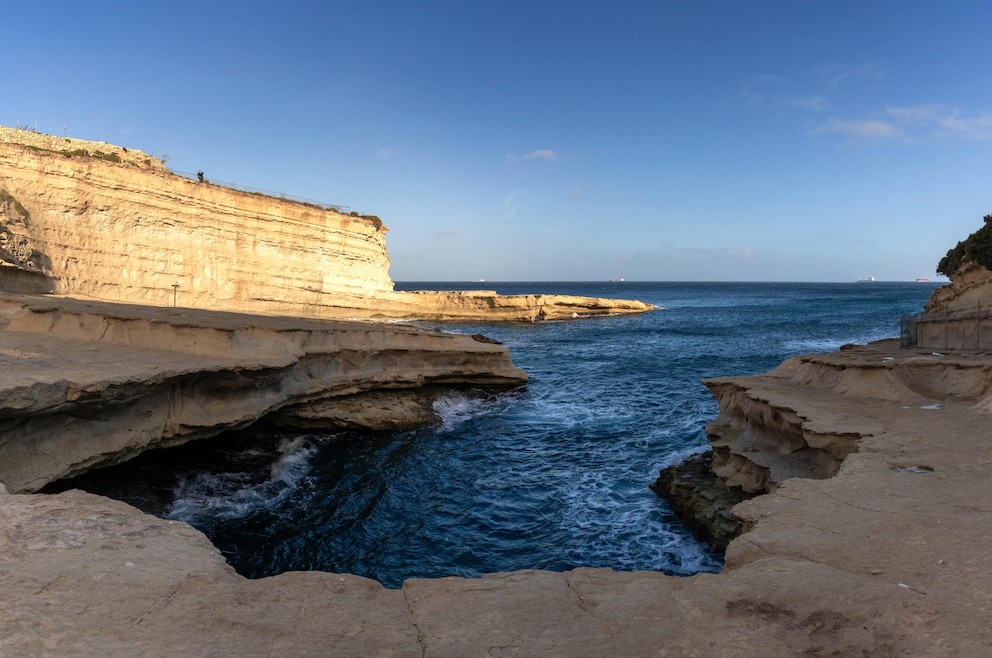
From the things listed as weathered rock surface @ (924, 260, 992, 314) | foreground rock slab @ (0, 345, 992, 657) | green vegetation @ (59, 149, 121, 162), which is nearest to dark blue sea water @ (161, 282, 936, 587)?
foreground rock slab @ (0, 345, 992, 657)

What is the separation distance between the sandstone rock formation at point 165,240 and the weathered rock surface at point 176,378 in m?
17.7

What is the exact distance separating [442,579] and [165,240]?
38165 millimetres

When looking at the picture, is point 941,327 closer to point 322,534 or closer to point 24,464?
point 322,534

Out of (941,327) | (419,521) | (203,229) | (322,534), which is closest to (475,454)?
(419,521)

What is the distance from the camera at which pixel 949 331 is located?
701 inches

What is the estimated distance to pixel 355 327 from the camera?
18578mm

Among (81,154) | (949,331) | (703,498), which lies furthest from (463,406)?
(81,154)

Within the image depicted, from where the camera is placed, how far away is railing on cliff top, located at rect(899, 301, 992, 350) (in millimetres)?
16234

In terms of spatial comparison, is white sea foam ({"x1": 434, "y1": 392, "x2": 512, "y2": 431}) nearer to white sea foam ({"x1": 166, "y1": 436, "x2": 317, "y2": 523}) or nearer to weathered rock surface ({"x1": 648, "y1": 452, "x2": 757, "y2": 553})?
white sea foam ({"x1": 166, "y1": 436, "x2": 317, "y2": 523})

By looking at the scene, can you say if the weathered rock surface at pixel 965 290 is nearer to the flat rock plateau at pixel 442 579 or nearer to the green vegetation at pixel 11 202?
the flat rock plateau at pixel 442 579

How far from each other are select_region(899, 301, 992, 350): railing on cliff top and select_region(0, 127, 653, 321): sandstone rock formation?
35619 millimetres

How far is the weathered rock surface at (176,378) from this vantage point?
349 inches

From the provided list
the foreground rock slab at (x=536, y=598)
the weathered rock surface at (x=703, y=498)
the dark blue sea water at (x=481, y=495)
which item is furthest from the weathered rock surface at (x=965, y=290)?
the foreground rock slab at (x=536, y=598)

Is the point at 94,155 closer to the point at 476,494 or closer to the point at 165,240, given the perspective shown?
the point at 165,240
